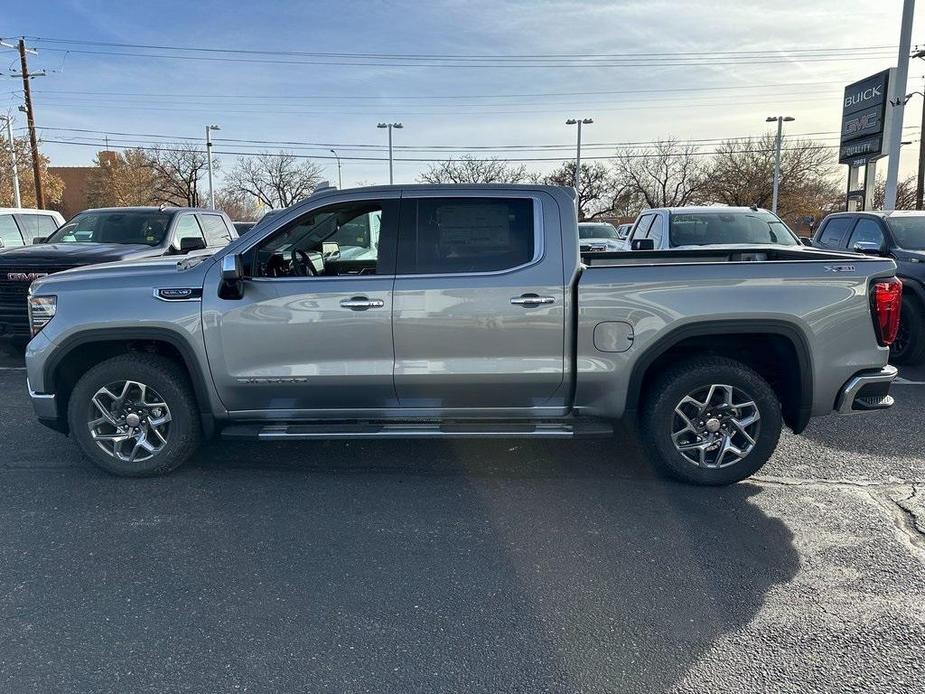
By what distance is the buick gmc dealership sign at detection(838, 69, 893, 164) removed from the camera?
1903cm

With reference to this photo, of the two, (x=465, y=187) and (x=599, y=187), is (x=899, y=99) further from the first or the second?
(x=599, y=187)

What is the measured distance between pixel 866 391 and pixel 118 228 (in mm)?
9560

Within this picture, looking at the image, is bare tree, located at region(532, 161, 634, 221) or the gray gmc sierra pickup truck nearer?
the gray gmc sierra pickup truck

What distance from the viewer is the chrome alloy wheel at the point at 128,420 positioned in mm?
4469

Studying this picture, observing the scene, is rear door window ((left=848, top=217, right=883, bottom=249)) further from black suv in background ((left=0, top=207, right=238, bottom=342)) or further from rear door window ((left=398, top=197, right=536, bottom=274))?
black suv in background ((left=0, top=207, right=238, bottom=342))

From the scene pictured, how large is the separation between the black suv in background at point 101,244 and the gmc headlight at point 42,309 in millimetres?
4199

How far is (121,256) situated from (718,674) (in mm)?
8456

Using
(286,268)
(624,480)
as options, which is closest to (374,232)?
(286,268)

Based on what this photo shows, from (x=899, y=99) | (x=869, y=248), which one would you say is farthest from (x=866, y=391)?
(x=899, y=99)

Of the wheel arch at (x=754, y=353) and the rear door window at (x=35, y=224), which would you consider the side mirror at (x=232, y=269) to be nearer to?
the wheel arch at (x=754, y=353)

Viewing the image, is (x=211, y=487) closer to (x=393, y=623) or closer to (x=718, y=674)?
(x=393, y=623)

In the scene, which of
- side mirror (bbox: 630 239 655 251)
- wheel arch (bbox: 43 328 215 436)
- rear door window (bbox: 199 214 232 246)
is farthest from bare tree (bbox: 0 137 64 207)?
wheel arch (bbox: 43 328 215 436)

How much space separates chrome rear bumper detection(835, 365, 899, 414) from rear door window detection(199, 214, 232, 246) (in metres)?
9.02

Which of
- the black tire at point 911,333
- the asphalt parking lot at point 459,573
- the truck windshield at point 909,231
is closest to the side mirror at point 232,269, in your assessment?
the asphalt parking lot at point 459,573
